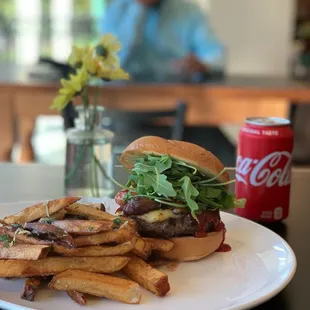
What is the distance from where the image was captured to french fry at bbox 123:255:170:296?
0.85 metres

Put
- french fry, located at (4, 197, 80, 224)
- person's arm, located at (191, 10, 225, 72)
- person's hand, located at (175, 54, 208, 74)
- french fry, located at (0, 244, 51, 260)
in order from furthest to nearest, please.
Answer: person's arm, located at (191, 10, 225, 72)
person's hand, located at (175, 54, 208, 74)
french fry, located at (4, 197, 80, 224)
french fry, located at (0, 244, 51, 260)

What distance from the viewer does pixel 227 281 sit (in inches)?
37.2

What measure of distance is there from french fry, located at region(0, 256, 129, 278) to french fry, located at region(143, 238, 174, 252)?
0.10 metres

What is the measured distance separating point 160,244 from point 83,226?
149 mm

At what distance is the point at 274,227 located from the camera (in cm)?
122

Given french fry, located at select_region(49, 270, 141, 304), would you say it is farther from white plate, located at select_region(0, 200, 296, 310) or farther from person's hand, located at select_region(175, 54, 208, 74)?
person's hand, located at select_region(175, 54, 208, 74)

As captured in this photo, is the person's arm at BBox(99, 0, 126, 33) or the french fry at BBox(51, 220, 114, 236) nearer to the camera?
the french fry at BBox(51, 220, 114, 236)

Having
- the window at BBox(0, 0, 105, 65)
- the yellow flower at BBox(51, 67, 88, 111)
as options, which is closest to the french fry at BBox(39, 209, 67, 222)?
the yellow flower at BBox(51, 67, 88, 111)

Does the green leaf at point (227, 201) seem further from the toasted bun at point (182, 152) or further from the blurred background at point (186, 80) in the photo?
the blurred background at point (186, 80)

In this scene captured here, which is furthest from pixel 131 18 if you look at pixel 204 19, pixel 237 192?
pixel 237 192

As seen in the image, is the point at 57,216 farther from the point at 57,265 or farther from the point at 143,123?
the point at 143,123

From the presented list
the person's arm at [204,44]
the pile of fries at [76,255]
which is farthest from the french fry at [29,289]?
the person's arm at [204,44]

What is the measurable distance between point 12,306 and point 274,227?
0.60 meters

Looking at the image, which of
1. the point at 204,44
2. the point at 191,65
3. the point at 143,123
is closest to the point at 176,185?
the point at 143,123
